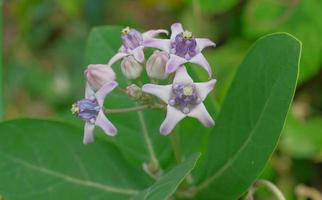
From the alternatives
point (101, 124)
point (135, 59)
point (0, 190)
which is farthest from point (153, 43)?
point (0, 190)

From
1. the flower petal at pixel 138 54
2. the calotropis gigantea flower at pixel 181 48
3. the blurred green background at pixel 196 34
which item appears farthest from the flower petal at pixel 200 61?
the blurred green background at pixel 196 34

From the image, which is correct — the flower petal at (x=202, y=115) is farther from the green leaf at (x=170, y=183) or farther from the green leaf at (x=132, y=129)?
the green leaf at (x=132, y=129)

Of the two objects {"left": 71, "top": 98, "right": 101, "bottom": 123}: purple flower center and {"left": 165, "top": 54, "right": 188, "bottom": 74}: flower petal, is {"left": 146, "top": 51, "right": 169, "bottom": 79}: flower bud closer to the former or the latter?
{"left": 165, "top": 54, "right": 188, "bottom": 74}: flower petal

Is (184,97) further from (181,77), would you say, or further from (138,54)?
(138,54)

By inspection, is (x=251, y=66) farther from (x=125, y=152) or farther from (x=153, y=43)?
(x=125, y=152)

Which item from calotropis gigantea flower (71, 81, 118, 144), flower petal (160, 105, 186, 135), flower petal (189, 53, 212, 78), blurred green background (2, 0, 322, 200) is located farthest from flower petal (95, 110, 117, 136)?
blurred green background (2, 0, 322, 200)

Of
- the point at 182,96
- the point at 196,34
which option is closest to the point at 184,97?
the point at 182,96
